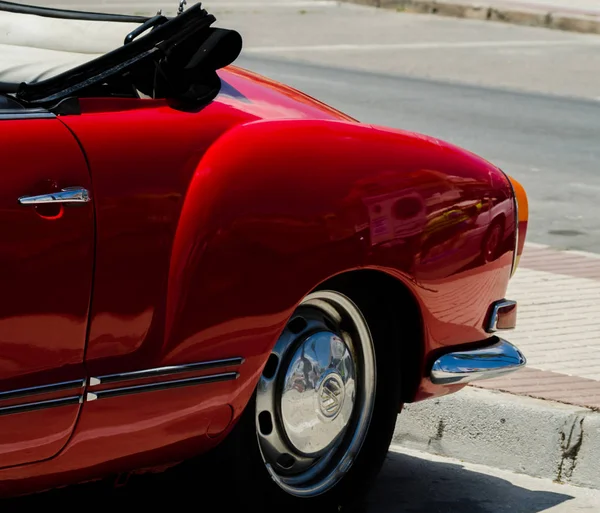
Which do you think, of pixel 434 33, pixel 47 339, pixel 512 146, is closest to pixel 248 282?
pixel 47 339

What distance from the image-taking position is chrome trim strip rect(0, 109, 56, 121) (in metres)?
3.05

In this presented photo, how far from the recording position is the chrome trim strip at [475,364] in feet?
13.3

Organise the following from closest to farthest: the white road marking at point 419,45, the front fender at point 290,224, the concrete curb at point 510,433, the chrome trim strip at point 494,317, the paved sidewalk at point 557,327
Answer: the front fender at point 290,224 < the chrome trim strip at point 494,317 < the concrete curb at point 510,433 < the paved sidewalk at point 557,327 < the white road marking at point 419,45

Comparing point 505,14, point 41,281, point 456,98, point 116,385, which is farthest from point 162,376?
point 505,14

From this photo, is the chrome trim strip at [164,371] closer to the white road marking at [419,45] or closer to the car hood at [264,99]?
the car hood at [264,99]

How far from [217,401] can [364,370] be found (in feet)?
2.26

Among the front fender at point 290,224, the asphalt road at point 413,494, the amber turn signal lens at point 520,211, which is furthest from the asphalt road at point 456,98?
the amber turn signal lens at point 520,211

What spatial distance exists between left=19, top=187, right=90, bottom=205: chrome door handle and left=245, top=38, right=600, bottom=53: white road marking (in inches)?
575

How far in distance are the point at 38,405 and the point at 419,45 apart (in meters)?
16.4


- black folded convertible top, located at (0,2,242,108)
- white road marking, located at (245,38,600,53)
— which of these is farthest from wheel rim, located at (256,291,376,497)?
white road marking, located at (245,38,600,53)

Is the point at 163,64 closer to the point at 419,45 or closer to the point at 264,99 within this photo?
the point at 264,99

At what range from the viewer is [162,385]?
3287 millimetres

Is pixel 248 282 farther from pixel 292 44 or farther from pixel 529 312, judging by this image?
pixel 292 44

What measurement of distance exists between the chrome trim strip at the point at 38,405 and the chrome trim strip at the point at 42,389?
22mm
